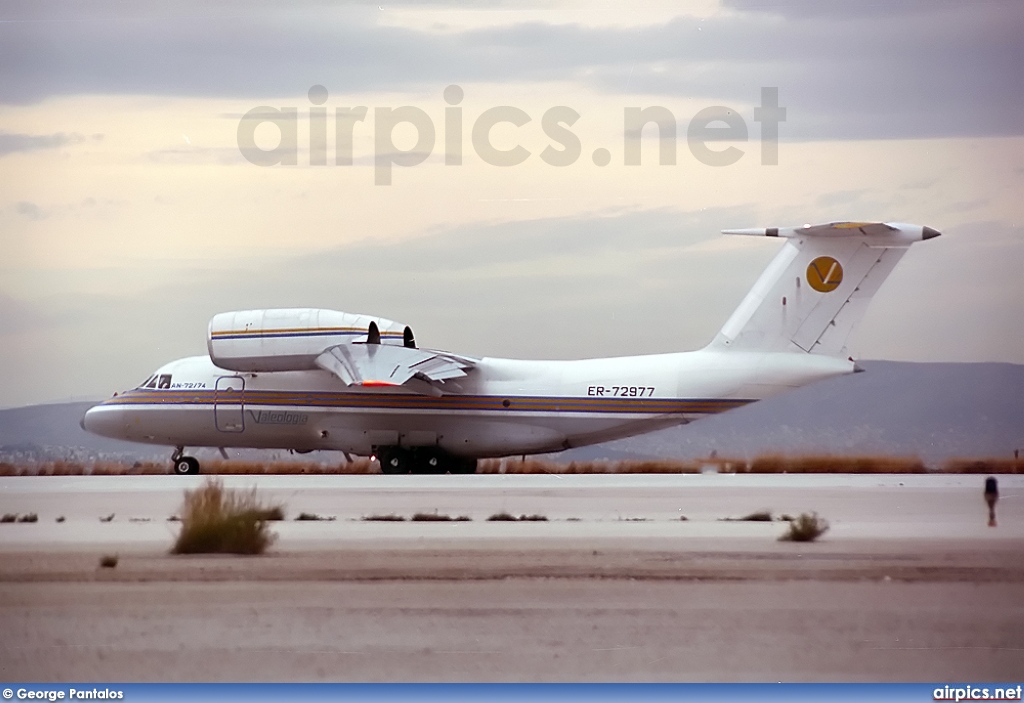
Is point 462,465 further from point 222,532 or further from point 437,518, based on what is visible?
point 222,532

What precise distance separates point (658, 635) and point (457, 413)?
10.5 metres

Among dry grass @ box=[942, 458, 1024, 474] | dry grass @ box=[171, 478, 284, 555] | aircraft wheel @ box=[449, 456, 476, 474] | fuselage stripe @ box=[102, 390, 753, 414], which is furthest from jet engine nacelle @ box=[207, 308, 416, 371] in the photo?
dry grass @ box=[942, 458, 1024, 474]

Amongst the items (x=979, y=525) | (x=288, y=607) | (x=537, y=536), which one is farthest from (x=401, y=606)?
(x=979, y=525)

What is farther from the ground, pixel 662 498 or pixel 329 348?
pixel 329 348

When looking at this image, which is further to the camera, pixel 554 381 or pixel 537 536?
pixel 554 381

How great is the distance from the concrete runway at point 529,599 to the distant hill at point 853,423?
68 cm

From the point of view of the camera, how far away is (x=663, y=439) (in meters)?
16.3

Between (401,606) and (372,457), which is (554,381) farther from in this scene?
(401,606)

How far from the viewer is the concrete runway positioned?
6.86m

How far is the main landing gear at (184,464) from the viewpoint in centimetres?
1862

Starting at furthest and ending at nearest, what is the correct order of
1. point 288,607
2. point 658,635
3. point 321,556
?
point 321,556 → point 288,607 → point 658,635

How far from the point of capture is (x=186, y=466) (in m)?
18.6

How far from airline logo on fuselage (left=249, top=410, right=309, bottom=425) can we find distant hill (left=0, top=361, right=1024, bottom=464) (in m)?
2.06

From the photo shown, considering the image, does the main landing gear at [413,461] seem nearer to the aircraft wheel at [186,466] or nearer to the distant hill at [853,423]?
the distant hill at [853,423]
